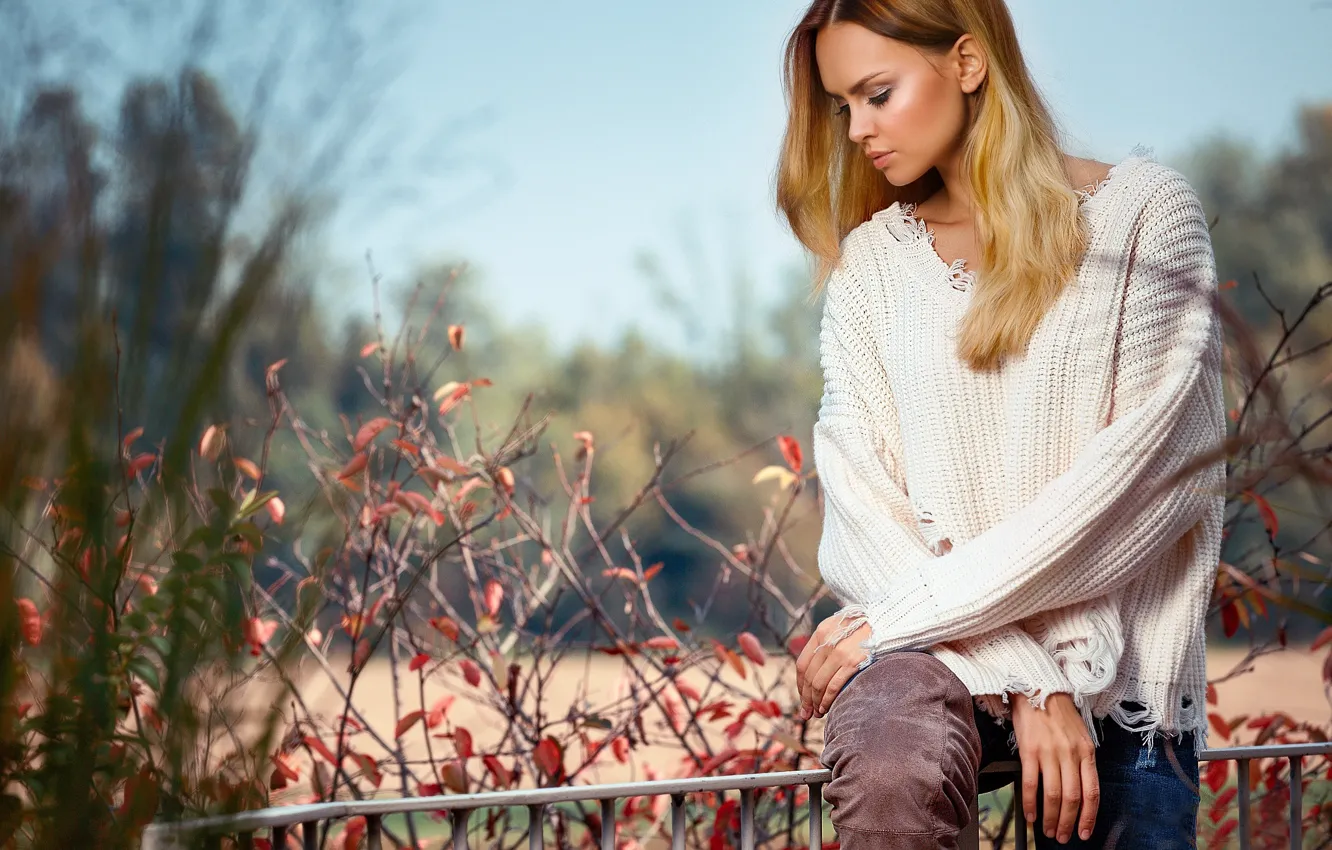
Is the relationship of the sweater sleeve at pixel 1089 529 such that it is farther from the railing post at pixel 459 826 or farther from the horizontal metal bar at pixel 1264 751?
the railing post at pixel 459 826

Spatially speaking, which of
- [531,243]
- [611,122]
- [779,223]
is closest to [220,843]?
[779,223]

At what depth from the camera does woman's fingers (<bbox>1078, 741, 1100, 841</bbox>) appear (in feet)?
3.22

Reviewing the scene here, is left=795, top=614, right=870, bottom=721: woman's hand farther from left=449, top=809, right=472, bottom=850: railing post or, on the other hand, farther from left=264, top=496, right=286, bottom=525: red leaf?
left=264, top=496, right=286, bottom=525: red leaf

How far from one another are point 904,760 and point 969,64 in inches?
28.7

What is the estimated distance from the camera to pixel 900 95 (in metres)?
1.23

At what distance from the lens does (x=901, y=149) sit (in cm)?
124

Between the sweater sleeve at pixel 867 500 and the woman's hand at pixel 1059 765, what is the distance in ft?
0.07

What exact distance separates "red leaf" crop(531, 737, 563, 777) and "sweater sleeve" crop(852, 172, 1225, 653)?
850mm

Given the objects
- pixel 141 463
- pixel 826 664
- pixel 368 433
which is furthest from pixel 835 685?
pixel 368 433

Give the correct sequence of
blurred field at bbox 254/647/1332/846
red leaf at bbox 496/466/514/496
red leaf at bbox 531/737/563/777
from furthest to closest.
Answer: blurred field at bbox 254/647/1332/846
red leaf at bbox 496/466/514/496
red leaf at bbox 531/737/563/777

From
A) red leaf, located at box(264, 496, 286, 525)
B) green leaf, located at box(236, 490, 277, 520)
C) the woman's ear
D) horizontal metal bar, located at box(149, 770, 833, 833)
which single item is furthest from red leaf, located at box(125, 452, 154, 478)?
the woman's ear

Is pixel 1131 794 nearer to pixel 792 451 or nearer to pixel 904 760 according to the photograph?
pixel 904 760

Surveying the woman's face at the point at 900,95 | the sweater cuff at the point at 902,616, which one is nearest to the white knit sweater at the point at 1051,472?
the sweater cuff at the point at 902,616

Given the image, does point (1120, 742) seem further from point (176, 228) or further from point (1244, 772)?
point (176, 228)
